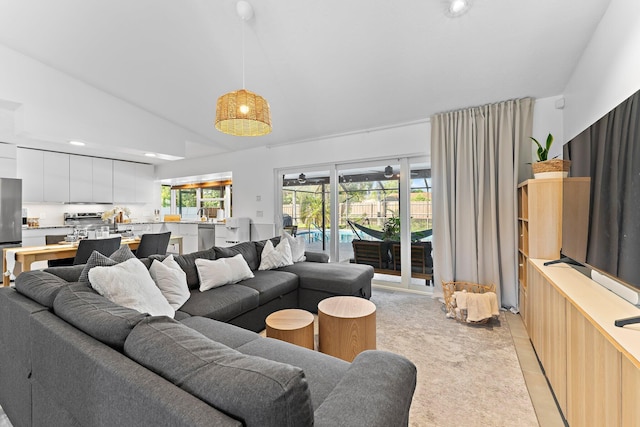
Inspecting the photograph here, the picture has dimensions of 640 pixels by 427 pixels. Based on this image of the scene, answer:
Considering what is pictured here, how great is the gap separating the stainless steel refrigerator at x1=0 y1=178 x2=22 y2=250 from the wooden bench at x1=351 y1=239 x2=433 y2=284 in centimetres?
488

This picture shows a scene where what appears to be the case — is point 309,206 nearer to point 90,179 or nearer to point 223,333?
point 223,333

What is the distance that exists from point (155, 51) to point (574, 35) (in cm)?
400

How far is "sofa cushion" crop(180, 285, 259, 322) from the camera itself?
217cm

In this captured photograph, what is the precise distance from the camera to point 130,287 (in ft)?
5.73

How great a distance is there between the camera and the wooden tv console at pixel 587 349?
1006mm

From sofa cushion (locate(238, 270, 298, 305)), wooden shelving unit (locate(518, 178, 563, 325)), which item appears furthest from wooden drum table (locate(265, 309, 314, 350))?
wooden shelving unit (locate(518, 178, 563, 325))

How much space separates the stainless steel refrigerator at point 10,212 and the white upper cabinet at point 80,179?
5.14 feet

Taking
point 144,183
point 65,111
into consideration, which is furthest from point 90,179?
point 65,111

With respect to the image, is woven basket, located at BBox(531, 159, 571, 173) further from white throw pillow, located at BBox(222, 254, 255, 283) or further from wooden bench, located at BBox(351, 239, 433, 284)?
white throw pillow, located at BBox(222, 254, 255, 283)

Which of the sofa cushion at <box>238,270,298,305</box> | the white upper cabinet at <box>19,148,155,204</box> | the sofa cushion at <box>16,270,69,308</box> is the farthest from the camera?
Answer: the white upper cabinet at <box>19,148,155,204</box>

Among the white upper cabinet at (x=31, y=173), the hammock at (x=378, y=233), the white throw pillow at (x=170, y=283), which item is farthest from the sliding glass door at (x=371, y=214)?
the white upper cabinet at (x=31, y=173)

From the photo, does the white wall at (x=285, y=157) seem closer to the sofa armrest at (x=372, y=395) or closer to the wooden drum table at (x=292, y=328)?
the wooden drum table at (x=292, y=328)

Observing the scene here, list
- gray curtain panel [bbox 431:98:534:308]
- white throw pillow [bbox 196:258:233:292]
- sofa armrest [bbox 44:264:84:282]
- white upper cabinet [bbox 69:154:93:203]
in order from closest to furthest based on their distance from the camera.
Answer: sofa armrest [bbox 44:264:84:282] < white throw pillow [bbox 196:258:233:292] < gray curtain panel [bbox 431:98:534:308] < white upper cabinet [bbox 69:154:93:203]

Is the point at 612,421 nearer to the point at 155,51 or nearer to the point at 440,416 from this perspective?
the point at 440,416
